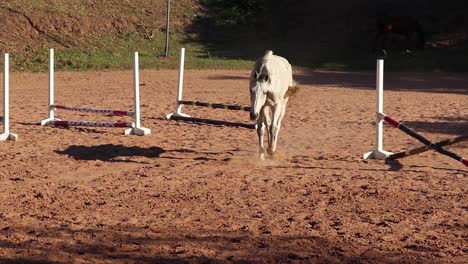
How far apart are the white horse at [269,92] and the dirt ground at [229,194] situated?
1.69 feet

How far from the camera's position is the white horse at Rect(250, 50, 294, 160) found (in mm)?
10883

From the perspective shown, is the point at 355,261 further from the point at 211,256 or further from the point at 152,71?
the point at 152,71

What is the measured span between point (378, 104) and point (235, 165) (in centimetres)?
234

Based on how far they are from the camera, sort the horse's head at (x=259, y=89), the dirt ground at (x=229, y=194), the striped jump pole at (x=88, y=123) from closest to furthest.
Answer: the dirt ground at (x=229, y=194), the horse's head at (x=259, y=89), the striped jump pole at (x=88, y=123)

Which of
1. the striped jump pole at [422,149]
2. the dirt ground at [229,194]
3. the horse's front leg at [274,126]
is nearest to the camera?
the dirt ground at [229,194]

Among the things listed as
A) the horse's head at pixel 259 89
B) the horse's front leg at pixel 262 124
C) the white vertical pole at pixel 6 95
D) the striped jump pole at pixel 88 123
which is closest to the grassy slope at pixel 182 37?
the striped jump pole at pixel 88 123

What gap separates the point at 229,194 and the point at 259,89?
1.99 metres

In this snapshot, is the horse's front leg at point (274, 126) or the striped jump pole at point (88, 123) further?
the striped jump pole at point (88, 123)

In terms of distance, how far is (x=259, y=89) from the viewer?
1088cm

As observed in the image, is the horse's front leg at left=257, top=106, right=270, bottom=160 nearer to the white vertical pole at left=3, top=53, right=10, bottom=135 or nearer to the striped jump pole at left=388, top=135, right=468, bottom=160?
the striped jump pole at left=388, top=135, right=468, bottom=160

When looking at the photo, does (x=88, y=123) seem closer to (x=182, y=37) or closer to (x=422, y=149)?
(x=422, y=149)

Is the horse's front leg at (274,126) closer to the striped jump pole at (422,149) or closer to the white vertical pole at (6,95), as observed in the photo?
the striped jump pole at (422,149)

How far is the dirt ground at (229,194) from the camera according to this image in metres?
7.14

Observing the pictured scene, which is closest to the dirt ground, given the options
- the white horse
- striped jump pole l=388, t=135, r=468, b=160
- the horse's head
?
striped jump pole l=388, t=135, r=468, b=160
